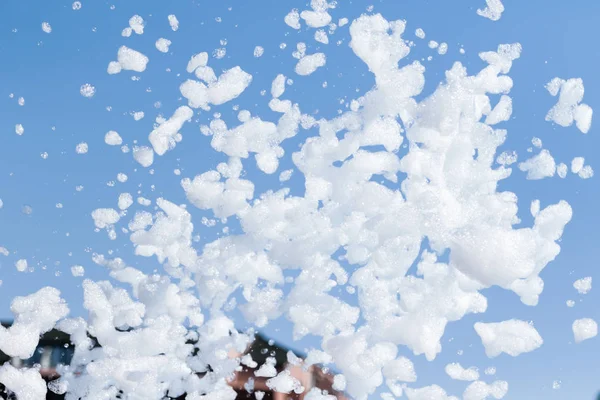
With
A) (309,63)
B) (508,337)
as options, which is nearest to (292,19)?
(309,63)

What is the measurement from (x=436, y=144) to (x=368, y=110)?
0.52m

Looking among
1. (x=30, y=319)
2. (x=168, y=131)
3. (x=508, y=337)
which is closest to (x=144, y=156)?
(x=168, y=131)

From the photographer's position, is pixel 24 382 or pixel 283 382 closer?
pixel 24 382

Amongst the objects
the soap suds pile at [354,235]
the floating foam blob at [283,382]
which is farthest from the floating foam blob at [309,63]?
the floating foam blob at [283,382]

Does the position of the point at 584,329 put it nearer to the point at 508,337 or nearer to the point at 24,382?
the point at 508,337

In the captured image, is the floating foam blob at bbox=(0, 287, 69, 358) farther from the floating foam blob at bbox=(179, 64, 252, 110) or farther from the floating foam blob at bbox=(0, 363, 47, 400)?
the floating foam blob at bbox=(179, 64, 252, 110)

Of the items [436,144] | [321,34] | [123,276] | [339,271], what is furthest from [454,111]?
[123,276]

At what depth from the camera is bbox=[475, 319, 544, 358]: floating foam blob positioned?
18.1 ft

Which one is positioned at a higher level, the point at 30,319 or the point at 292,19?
the point at 292,19

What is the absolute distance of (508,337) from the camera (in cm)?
554

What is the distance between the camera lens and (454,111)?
5.49 meters

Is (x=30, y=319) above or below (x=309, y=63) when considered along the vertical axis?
below

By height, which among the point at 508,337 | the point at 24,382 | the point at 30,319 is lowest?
the point at 24,382

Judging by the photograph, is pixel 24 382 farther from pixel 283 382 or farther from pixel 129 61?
pixel 129 61
